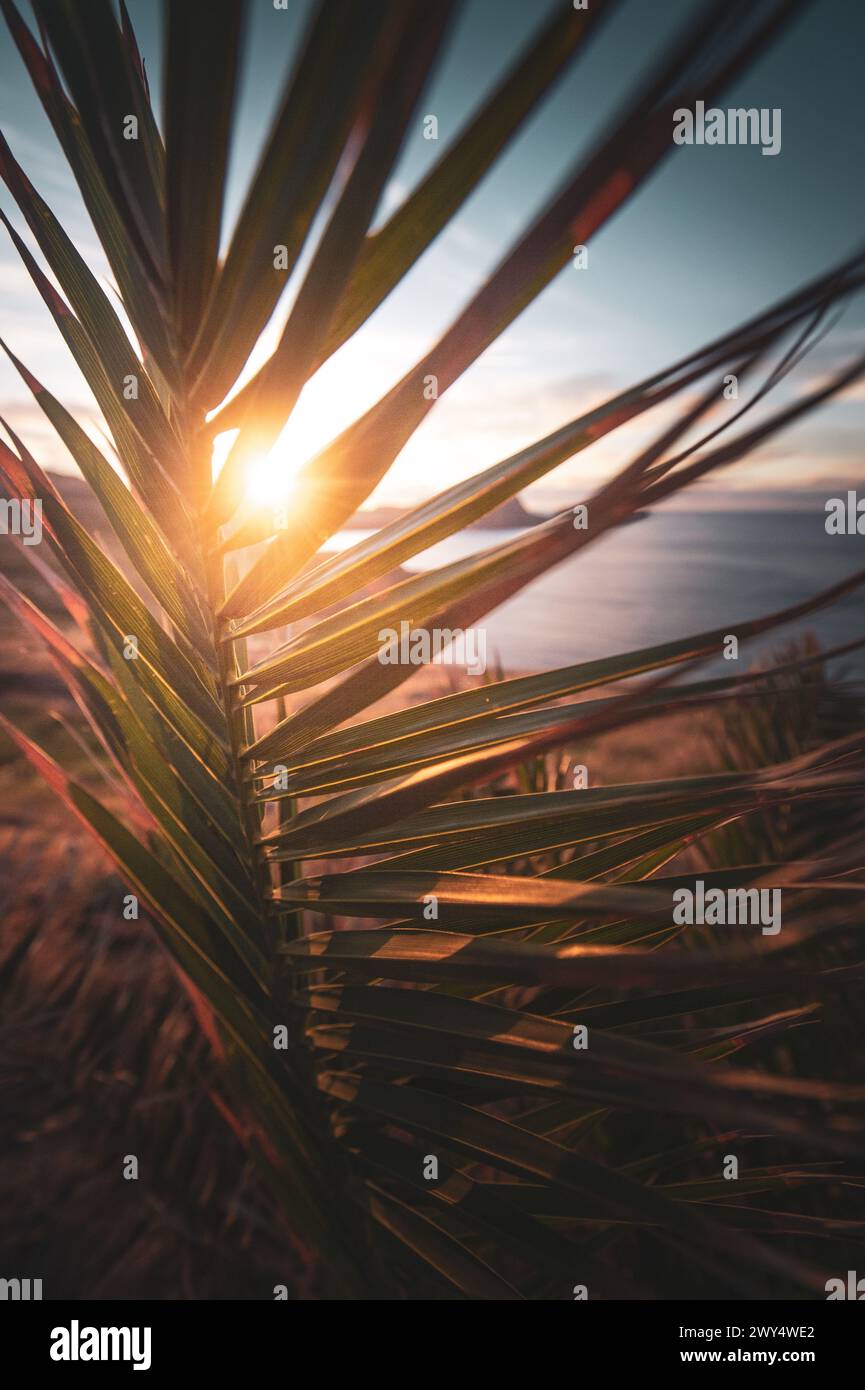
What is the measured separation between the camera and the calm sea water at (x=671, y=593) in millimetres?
456

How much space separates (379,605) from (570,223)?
211 millimetres

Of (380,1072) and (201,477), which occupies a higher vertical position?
(201,477)

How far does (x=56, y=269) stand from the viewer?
394 mm

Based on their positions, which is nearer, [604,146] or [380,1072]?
[604,146]

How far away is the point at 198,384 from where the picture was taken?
0.37 m

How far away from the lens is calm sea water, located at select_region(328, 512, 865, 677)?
0.46 metres

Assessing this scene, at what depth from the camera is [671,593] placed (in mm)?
2658

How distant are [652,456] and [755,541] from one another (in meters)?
4.66

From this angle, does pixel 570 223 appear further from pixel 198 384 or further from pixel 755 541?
pixel 755 541
